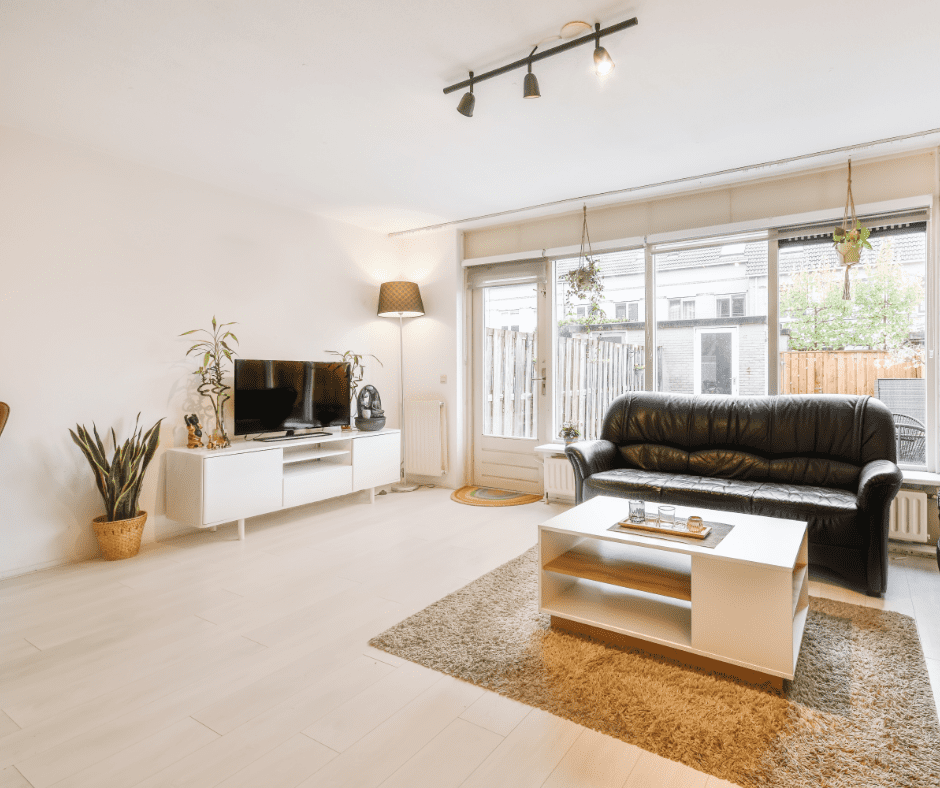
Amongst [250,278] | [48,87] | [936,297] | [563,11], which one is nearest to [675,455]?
[936,297]

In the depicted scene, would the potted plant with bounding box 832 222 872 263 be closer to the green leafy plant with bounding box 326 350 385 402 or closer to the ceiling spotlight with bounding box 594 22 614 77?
the ceiling spotlight with bounding box 594 22 614 77

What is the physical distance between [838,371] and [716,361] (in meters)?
0.80

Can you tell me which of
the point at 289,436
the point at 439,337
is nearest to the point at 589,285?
the point at 439,337

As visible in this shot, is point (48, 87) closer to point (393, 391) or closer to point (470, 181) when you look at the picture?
point (470, 181)

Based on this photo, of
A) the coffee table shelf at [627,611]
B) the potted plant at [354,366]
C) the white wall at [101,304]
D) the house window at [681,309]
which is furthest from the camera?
the potted plant at [354,366]

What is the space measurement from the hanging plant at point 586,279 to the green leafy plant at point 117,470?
3.43m

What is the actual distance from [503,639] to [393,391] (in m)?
3.62

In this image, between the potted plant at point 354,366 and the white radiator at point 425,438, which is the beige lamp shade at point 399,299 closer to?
the potted plant at point 354,366

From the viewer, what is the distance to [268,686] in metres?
1.95

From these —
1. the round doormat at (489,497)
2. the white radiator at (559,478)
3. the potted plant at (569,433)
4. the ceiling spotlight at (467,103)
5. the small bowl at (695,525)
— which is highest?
the ceiling spotlight at (467,103)

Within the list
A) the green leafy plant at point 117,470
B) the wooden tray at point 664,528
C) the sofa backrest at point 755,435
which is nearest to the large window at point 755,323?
the sofa backrest at point 755,435

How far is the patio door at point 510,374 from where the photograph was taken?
5.04 meters

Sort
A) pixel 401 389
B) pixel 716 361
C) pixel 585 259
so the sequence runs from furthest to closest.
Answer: pixel 401 389, pixel 585 259, pixel 716 361

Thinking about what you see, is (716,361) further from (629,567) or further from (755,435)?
(629,567)
